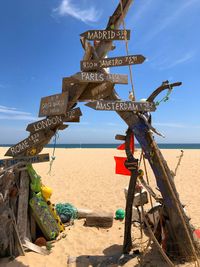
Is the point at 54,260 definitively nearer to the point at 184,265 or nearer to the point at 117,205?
the point at 184,265

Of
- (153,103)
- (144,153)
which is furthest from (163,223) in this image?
(153,103)

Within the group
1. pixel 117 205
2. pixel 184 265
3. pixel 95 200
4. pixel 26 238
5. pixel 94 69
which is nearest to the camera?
pixel 184 265

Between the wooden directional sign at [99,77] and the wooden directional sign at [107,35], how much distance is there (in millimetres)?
731

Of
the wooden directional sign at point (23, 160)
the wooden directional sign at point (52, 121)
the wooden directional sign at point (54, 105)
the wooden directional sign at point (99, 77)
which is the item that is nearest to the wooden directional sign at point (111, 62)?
the wooden directional sign at point (99, 77)

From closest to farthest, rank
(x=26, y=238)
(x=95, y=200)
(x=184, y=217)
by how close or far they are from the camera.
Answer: (x=184, y=217)
(x=26, y=238)
(x=95, y=200)

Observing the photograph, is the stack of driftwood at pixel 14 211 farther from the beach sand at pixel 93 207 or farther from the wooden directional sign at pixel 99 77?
the wooden directional sign at pixel 99 77

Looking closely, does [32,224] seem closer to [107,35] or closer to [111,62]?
[111,62]

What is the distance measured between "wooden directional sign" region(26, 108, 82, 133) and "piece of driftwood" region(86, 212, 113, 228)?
306 cm

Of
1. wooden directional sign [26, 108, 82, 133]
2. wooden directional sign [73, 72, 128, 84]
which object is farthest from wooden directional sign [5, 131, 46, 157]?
wooden directional sign [73, 72, 128, 84]

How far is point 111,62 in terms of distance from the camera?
17.3 ft

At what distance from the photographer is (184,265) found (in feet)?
15.5

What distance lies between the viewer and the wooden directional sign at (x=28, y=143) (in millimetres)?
5766

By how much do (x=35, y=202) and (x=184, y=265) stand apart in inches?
131

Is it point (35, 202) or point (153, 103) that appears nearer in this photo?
point (153, 103)
